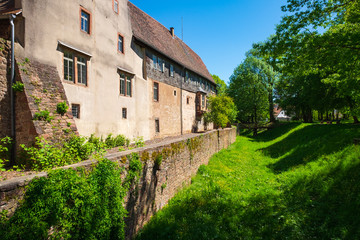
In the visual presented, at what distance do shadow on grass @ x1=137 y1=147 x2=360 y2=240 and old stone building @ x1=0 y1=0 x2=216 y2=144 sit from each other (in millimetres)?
5919

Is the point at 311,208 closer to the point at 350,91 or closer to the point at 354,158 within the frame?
the point at 354,158

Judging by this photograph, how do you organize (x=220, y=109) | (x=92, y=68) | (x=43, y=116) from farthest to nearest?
(x=220, y=109) < (x=92, y=68) < (x=43, y=116)

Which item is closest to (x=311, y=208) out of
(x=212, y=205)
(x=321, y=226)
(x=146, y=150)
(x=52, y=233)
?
(x=321, y=226)

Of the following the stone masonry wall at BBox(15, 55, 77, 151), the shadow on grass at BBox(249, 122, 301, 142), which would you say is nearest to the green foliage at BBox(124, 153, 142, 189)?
the stone masonry wall at BBox(15, 55, 77, 151)

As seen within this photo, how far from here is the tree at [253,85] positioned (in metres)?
35.2

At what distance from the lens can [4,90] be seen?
780 cm

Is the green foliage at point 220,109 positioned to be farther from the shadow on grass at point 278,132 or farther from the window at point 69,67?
the window at point 69,67

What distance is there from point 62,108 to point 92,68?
3.72 meters

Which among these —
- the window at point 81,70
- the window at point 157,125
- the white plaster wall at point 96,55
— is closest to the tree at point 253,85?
the window at point 157,125

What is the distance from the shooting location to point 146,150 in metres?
6.86

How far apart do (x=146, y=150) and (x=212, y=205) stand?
11.2 ft

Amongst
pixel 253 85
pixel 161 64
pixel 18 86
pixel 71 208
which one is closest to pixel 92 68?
pixel 18 86

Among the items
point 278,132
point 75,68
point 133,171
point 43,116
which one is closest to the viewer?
point 133,171

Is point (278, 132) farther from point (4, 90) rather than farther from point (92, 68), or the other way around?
point (4, 90)
